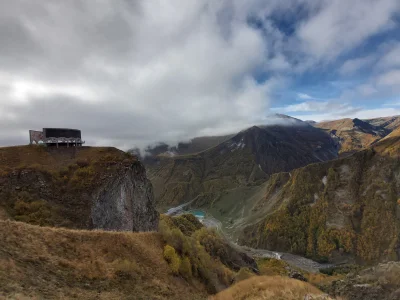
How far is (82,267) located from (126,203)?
36.9 metres

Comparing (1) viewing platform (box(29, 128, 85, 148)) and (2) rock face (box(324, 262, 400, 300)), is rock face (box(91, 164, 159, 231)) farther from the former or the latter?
(2) rock face (box(324, 262, 400, 300))

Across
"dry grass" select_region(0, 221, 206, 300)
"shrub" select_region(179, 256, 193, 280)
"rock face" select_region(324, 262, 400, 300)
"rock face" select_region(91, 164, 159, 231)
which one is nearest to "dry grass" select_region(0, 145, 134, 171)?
"rock face" select_region(91, 164, 159, 231)

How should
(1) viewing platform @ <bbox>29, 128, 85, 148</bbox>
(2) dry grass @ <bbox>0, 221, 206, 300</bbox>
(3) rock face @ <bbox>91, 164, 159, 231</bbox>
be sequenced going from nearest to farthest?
1. (2) dry grass @ <bbox>0, 221, 206, 300</bbox>
2. (3) rock face @ <bbox>91, 164, 159, 231</bbox>
3. (1) viewing platform @ <bbox>29, 128, 85, 148</bbox>

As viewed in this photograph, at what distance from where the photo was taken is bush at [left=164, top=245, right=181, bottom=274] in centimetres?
2534

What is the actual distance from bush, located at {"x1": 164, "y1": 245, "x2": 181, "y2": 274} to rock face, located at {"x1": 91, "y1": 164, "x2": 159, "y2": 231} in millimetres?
23167

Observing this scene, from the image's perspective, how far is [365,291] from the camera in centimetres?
1881

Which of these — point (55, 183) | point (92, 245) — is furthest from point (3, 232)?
point (55, 183)

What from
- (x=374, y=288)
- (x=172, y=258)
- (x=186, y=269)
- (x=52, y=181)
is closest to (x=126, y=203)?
(x=52, y=181)

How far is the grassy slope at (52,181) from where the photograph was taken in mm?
40719

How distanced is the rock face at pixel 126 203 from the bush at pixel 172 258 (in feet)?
76.0

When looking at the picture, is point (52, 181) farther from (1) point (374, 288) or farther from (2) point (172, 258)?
(1) point (374, 288)

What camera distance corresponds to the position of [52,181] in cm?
4709

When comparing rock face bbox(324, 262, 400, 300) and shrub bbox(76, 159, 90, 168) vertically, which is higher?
shrub bbox(76, 159, 90, 168)

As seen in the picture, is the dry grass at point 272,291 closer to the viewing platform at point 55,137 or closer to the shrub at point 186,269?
the shrub at point 186,269
